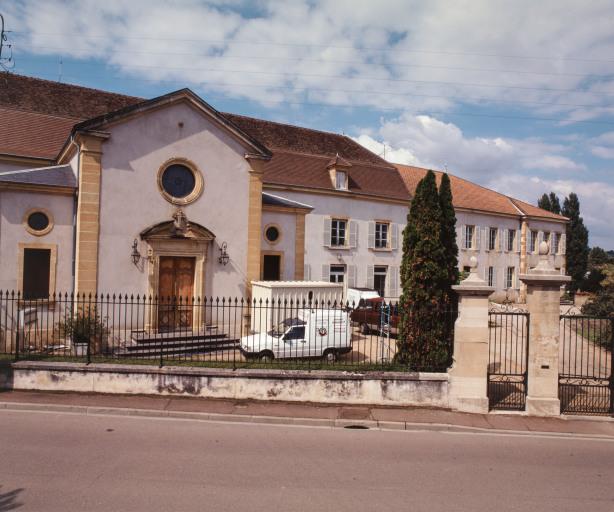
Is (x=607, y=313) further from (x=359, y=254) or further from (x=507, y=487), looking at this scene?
(x=507, y=487)

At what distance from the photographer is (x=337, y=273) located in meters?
26.4

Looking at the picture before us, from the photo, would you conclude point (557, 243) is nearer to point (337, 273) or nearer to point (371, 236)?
point (371, 236)

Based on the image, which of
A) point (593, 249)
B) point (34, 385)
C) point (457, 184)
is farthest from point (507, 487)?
point (593, 249)

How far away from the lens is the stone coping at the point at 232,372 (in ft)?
31.4

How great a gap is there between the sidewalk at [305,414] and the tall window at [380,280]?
61.2 feet

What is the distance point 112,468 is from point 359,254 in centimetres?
2182

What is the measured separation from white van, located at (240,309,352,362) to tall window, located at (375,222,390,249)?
14.7 meters

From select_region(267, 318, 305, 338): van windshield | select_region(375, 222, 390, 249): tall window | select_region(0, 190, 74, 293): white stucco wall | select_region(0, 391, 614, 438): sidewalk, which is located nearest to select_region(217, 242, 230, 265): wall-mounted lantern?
select_region(267, 318, 305, 338): van windshield

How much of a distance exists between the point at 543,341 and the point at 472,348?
1.37 meters

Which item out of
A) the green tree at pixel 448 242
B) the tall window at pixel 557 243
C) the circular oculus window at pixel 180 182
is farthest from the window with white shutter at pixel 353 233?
the tall window at pixel 557 243

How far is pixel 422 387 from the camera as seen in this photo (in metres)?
9.53

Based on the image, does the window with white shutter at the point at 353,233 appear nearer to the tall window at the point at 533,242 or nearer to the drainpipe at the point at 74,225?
the drainpipe at the point at 74,225

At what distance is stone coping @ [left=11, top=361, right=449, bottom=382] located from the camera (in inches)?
377

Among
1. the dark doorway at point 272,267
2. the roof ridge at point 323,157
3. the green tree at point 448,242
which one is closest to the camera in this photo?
the green tree at point 448,242
